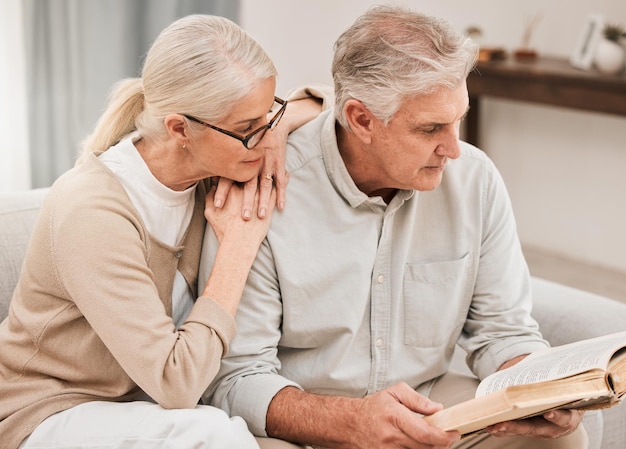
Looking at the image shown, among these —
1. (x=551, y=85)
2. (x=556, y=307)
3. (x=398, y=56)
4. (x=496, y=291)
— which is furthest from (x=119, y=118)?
(x=551, y=85)

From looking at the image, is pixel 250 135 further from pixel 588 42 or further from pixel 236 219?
pixel 588 42

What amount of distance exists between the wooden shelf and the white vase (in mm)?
42

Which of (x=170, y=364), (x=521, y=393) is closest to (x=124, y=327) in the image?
(x=170, y=364)

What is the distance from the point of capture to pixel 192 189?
1656 millimetres

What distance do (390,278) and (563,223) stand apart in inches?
99.8

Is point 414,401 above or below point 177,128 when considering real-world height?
below

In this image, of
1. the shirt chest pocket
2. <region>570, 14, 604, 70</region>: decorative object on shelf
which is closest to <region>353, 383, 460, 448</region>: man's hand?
the shirt chest pocket

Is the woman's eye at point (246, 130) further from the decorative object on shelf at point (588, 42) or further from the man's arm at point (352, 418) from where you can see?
the decorative object on shelf at point (588, 42)

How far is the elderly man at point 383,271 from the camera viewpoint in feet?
5.12

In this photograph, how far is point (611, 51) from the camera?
355 cm

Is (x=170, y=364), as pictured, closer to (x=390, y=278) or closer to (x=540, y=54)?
(x=390, y=278)

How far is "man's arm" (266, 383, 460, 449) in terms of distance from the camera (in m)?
1.49

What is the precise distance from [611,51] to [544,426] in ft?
7.86

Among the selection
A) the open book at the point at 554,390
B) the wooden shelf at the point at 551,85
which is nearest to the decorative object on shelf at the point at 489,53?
the wooden shelf at the point at 551,85
